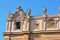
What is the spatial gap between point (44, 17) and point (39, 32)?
2280 mm

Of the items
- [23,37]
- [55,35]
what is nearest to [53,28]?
[55,35]

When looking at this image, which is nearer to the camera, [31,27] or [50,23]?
[50,23]

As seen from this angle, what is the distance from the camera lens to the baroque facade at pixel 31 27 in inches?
1817

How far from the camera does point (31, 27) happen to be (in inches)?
1861

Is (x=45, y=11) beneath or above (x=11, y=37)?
above

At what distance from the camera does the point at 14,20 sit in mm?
48156

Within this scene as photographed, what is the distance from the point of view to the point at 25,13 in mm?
48281

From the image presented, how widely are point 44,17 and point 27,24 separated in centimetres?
266

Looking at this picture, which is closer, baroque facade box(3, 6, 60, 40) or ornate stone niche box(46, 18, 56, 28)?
baroque facade box(3, 6, 60, 40)

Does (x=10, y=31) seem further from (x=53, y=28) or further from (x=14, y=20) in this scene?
(x=53, y=28)

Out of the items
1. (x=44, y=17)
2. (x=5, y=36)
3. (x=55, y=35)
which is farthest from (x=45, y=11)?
(x=5, y=36)

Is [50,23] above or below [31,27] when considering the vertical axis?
above

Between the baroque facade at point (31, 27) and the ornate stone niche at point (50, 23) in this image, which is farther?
the ornate stone niche at point (50, 23)

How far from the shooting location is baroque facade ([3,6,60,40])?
46.1 m
